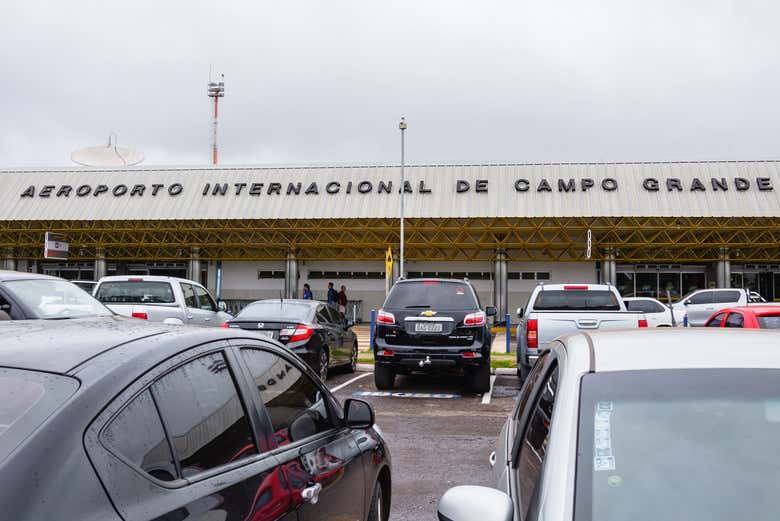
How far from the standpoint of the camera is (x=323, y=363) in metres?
11.8

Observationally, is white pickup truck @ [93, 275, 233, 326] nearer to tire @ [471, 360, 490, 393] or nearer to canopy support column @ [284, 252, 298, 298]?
tire @ [471, 360, 490, 393]

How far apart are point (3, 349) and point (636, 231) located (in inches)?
1210

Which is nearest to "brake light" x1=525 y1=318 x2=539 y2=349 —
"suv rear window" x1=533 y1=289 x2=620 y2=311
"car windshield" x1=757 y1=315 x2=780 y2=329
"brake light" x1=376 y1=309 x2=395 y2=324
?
"suv rear window" x1=533 y1=289 x2=620 y2=311

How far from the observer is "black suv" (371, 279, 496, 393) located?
10.6 metres

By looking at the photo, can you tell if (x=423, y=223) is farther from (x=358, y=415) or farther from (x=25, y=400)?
(x=25, y=400)

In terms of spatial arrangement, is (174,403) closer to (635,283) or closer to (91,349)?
(91,349)

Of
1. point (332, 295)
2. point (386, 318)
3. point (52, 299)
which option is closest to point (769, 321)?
point (386, 318)

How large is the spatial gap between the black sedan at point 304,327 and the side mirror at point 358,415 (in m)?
6.99

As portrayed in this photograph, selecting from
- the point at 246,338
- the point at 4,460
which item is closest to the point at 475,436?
the point at 246,338

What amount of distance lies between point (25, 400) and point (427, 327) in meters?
9.05

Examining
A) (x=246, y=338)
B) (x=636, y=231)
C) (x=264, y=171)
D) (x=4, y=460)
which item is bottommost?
(x=4, y=460)

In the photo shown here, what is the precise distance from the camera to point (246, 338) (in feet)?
9.43

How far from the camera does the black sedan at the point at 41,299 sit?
7.34 meters

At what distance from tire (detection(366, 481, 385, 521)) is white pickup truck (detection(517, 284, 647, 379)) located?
598 centimetres
